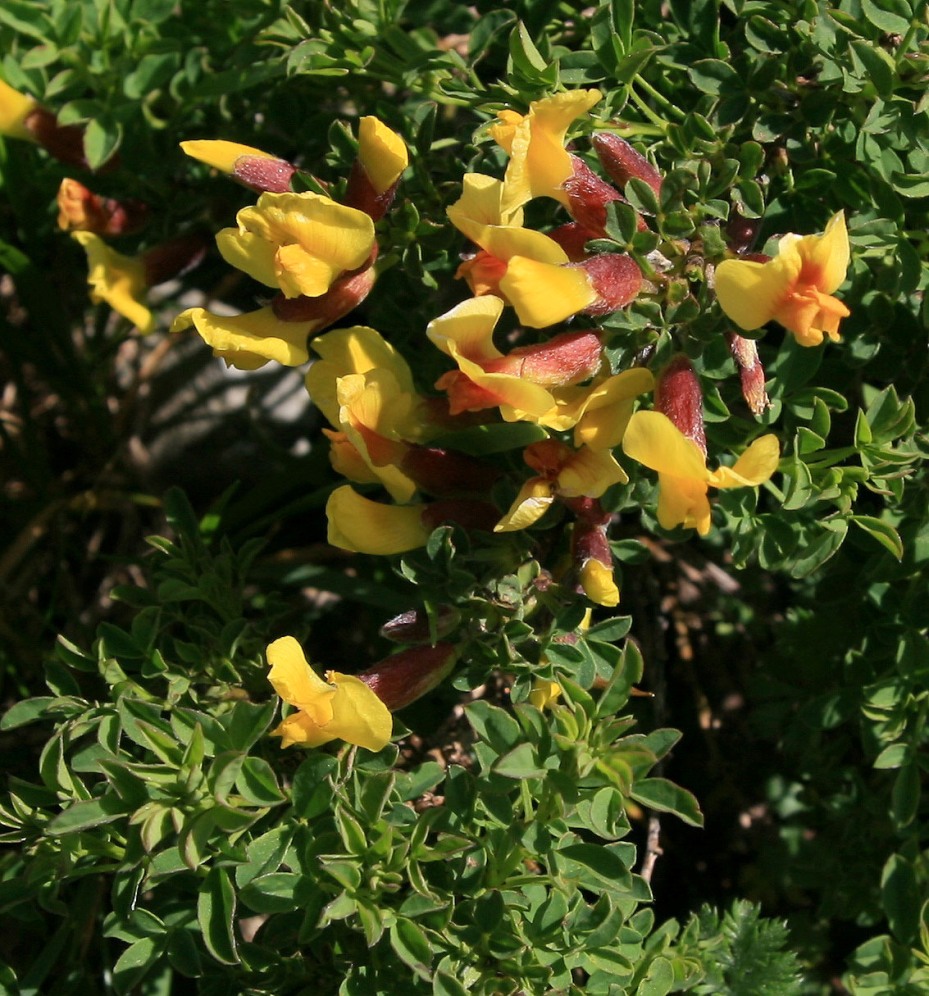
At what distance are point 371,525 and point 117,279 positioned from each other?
2.93 feet

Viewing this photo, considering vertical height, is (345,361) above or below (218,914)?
above

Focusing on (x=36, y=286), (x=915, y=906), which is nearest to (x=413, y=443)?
(x=915, y=906)

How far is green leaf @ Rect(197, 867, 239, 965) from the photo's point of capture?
146 cm

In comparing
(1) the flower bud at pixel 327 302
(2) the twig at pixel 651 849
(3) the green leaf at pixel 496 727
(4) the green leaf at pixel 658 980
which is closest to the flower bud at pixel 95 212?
(1) the flower bud at pixel 327 302

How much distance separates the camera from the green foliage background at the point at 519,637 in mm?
1510

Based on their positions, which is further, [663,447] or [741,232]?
[741,232]

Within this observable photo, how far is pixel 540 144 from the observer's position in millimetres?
1491

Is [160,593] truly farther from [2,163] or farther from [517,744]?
[2,163]

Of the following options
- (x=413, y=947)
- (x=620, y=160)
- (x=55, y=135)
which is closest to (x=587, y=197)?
(x=620, y=160)

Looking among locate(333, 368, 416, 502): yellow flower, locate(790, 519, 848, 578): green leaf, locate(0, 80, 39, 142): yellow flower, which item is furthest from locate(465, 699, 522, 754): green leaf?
locate(0, 80, 39, 142): yellow flower

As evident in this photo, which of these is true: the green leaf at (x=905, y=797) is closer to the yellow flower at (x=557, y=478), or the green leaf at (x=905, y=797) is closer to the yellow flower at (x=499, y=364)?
the yellow flower at (x=557, y=478)

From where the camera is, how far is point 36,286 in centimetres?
255

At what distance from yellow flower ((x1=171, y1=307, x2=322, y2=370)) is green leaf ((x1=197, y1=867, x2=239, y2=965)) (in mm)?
712

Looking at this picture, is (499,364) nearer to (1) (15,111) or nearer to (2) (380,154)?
(2) (380,154)
